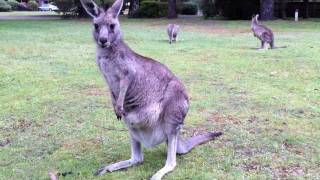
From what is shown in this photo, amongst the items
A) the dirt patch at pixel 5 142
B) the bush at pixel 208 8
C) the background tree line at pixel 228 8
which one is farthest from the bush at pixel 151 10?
the dirt patch at pixel 5 142

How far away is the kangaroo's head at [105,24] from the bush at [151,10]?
101ft

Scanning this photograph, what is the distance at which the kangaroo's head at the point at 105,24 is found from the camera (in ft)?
13.9

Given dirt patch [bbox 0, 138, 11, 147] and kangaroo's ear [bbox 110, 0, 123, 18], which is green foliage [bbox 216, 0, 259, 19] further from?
kangaroo's ear [bbox 110, 0, 123, 18]

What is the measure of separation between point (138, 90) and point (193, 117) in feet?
7.50

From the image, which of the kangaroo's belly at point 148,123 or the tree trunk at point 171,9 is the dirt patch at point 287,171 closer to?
the kangaroo's belly at point 148,123

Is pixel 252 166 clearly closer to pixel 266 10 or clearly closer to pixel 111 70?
pixel 111 70

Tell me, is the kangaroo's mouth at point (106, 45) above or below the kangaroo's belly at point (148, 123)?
above

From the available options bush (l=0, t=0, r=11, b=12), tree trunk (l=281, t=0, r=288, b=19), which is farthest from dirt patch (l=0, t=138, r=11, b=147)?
bush (l=0, t=0, r=11, b=12)

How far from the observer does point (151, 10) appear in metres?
34.9

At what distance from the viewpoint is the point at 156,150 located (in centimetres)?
535

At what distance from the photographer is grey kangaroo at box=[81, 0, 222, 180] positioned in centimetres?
430

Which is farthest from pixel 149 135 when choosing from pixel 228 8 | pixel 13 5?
pixel 13 5

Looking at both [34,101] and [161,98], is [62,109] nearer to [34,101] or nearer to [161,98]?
[34,101]

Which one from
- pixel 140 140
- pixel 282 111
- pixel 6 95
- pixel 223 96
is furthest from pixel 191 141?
pixel 6 95
